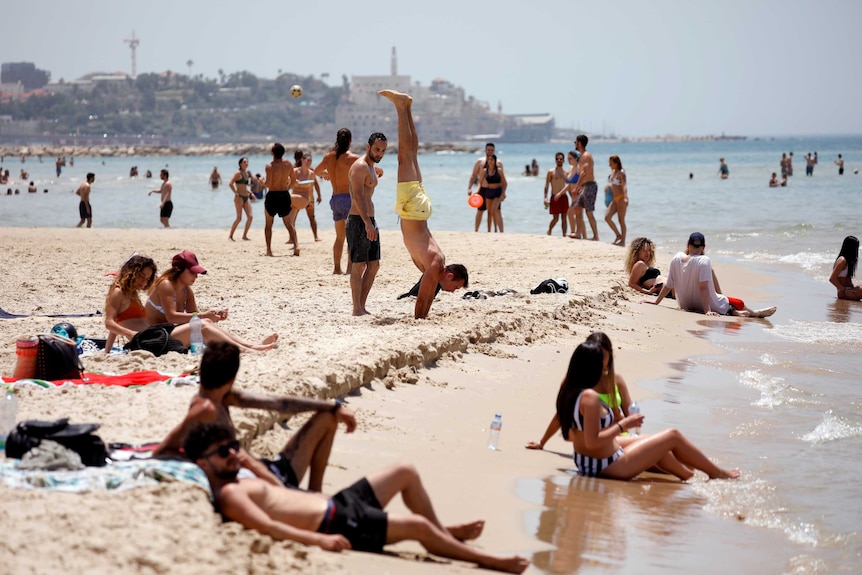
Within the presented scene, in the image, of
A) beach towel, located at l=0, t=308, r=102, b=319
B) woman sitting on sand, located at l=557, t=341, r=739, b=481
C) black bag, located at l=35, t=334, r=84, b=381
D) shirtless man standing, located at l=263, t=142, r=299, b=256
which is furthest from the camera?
shirtless man standing, located at l=263, t=142, r=299, b=256

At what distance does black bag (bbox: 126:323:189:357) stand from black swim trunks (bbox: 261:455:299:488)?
8.83 feet

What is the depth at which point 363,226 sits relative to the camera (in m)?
8.48

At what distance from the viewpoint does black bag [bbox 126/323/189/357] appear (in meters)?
6.69

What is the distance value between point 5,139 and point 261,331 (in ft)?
571

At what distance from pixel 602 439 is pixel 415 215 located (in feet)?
10.9

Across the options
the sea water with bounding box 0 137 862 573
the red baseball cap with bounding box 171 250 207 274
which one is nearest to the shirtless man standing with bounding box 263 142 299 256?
the sea water with bounding box 0 137 862 573

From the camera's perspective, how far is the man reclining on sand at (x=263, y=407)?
4051 mm

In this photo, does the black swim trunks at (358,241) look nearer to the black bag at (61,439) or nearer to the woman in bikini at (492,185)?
the black bag at (61,439)

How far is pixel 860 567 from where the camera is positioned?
422 centimetres

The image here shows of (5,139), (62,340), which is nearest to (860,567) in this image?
(62,340)

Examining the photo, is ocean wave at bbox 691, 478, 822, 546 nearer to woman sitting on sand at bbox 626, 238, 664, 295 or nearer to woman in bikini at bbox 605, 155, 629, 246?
woman sitting on sand at bbox 626, 238, 664, 295

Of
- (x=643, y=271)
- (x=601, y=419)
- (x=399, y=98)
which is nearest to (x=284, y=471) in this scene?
(x=601, y=419)

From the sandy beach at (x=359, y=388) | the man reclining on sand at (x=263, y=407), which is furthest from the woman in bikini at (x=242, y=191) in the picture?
the man reclining on sand at (x=263, y=407)

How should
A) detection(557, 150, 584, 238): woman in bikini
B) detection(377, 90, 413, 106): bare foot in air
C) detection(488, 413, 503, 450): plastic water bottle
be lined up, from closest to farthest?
detection(488, 413, 503, 450): plastic water bottle
detection(377, 90, 413, 106): bare foot in air
detection(557, 150, 584, 238): woman in bikini
